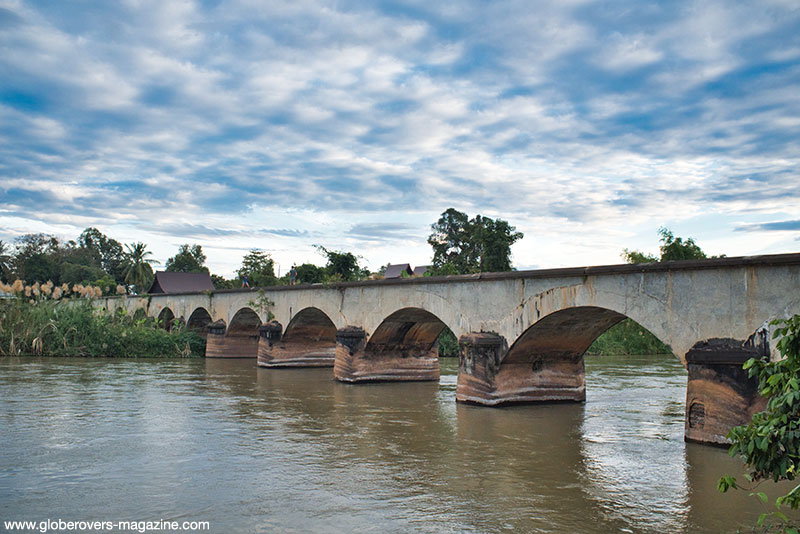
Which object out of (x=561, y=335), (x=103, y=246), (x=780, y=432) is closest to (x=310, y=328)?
(x=561, y=335)

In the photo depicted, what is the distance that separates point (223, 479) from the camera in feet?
32.8

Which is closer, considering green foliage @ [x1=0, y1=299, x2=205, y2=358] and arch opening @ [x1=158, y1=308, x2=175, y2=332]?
green foliage @ [x1=0, y1=299, x2=205, y2=358]

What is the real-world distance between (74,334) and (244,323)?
25.7 feet

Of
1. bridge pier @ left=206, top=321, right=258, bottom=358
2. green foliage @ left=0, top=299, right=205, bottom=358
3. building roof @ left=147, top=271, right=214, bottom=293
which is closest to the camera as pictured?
green foliage @ left=0, top=299, right=205, bottom=358

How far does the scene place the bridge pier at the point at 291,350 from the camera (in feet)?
96.4

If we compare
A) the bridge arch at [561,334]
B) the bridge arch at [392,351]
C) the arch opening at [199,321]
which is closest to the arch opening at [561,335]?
the bridge arch at [561,334]

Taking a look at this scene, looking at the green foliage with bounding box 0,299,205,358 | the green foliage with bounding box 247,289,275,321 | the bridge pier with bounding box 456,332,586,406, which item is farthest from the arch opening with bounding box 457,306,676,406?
the green foliage with bounding box 0,299,205,358

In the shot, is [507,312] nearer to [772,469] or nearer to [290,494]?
[290,494]

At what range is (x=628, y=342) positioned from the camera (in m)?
37.6

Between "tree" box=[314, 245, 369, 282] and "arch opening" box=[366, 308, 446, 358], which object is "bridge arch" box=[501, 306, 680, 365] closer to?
"arch opening" box=[366, 308, 446, 358]

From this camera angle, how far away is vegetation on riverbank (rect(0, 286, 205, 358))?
101 feet

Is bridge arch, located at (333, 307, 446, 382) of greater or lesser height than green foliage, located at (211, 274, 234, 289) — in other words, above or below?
below

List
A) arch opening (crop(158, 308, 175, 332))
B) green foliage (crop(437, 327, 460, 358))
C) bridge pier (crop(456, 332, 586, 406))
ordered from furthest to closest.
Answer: arch opening (crop(158, 308, 175, 332)) < green foliage (crop(437, 327, 460, 358)) < bridge pier (crop(456, 332, 586, 406))

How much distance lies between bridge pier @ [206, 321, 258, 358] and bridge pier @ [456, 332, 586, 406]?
19.6 m
